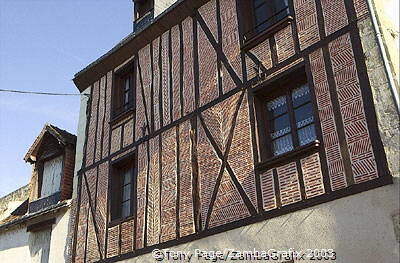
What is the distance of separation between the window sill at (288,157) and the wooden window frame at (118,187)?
318 centimetres

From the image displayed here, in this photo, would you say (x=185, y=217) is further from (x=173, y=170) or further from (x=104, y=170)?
(x=104, y=170)

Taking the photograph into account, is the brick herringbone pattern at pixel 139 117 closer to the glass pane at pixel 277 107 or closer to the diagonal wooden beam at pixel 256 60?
the diagonal wooden beam at pixel 256 60

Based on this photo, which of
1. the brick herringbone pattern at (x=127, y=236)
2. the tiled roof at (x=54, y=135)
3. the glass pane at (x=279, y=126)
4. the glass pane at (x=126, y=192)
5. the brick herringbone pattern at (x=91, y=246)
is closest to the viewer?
the glass pane at (x=279, y=126)

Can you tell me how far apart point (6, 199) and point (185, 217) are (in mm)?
10162

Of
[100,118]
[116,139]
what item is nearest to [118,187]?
[116,139]

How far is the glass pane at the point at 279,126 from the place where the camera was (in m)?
6.90

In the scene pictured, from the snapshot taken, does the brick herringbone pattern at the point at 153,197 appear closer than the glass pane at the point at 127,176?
Yes

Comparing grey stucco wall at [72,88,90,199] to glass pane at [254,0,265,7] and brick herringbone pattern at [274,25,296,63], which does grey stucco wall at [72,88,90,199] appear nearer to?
glass pane at [254,0,265,7]

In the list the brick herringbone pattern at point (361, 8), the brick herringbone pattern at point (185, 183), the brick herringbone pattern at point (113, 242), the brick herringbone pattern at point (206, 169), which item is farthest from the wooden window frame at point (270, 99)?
the brick herringbone pattern at point (113, 242)

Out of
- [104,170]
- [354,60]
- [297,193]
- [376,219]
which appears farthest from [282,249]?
[104,170]

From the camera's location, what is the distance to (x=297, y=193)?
20.2 ft

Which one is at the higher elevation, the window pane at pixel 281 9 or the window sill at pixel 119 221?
the window pane at pixel 281 9

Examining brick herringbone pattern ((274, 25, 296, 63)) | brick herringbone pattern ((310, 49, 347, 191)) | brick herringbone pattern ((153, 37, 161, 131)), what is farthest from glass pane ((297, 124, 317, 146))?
brick herringbone pattern ((153, 37, 161, 131))

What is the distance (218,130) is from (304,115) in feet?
5.10
